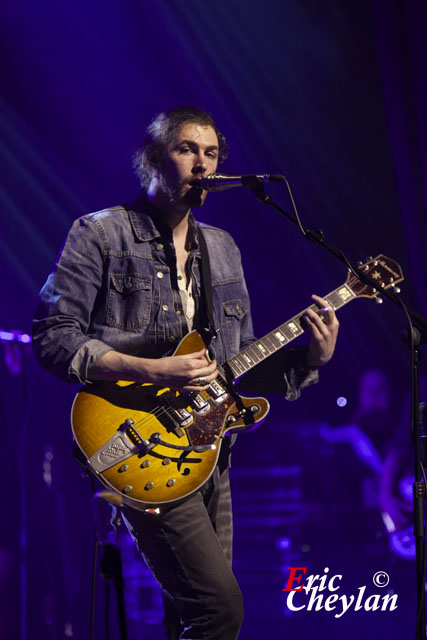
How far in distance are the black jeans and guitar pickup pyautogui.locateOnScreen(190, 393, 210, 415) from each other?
1.05ft

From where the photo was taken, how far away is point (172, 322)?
2.85m

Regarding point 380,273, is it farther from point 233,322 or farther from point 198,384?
point 198,384

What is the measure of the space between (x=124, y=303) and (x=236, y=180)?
2.28ft

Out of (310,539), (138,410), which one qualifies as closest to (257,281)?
(310,539)

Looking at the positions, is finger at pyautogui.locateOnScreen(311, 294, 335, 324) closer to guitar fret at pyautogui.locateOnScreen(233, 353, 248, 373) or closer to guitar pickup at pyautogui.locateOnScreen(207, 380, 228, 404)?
guitar fret at pyautogui.locateOnScreen(233, 353, 248, 373)

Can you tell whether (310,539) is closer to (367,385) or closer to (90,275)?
(367,385)

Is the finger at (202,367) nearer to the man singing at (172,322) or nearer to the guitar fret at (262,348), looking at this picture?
the man singing at (172,322)

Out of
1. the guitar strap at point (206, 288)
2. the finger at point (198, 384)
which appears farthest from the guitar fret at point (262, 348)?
the finger at point (198, 384)

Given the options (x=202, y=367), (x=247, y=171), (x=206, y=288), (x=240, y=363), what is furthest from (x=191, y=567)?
(x=247, y=171)

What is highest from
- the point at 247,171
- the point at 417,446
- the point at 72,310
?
the point at 247,171

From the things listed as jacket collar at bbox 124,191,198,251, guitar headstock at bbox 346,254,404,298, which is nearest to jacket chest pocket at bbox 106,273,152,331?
jacket collar at bbox 124,191,198,251

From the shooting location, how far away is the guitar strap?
2.85 metres

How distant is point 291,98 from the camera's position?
551 centimetres

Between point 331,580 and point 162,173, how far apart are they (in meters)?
2.85
